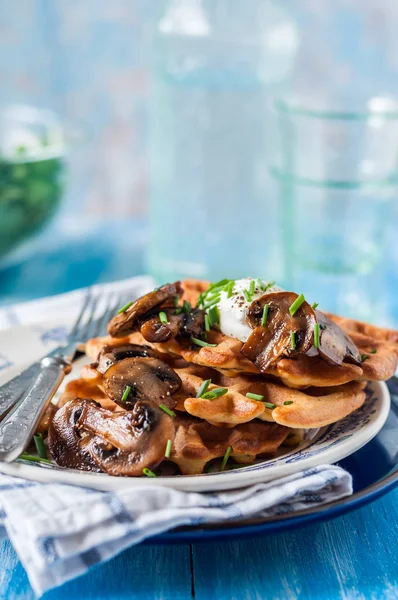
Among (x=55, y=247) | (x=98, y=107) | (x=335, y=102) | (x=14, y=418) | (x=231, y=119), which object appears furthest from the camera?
(x=98, y=107)

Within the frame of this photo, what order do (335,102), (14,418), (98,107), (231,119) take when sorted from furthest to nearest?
(98,107), (335,102), (231,119), (14,418)

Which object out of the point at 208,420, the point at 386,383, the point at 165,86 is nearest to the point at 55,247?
the point at 165,86

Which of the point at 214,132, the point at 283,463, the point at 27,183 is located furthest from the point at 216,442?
the point at 214,132

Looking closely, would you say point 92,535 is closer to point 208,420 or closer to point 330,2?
point 208,420

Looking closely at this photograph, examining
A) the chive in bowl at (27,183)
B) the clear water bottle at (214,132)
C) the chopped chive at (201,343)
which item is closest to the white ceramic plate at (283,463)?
the chopped chive at (201,343)

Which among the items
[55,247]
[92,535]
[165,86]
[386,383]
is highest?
[165,86]

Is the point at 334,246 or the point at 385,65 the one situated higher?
the point at 385,65

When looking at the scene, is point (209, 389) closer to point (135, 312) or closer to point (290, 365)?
point (290, 365)
